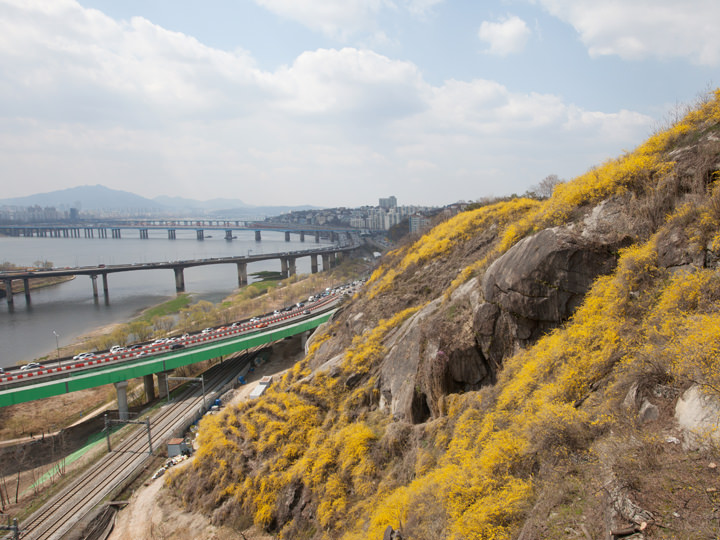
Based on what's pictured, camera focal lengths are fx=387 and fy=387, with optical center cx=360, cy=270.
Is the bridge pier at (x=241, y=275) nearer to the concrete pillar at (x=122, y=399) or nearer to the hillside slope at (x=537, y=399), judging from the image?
the concrete pillar at (x=122, y=399)

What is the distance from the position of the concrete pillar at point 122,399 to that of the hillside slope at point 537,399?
1828 cm

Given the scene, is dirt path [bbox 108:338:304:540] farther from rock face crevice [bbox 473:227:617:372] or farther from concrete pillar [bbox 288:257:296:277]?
concrete pillar [bbox 288:257:296:277]

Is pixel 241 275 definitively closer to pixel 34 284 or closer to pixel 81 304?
pixel 81 304

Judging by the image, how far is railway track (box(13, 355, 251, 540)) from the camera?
2078 cm

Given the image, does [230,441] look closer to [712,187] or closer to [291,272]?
[712,187]

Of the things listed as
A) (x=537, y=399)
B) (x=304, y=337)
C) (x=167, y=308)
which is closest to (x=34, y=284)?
(x=167, y=308)

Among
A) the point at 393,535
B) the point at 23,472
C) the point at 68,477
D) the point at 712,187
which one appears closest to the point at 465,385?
the point at 393,535

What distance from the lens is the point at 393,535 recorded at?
31.9ft

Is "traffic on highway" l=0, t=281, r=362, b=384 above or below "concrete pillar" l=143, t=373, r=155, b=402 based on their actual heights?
above

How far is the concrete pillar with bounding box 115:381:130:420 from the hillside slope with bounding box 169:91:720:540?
60.0ft

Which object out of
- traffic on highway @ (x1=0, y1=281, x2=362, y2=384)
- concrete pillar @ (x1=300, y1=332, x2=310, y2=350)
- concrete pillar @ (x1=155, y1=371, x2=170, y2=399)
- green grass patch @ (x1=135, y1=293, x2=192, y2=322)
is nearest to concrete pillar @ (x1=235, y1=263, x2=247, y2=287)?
green grass patch @ (x1=135, y1=293, x2=192, y2=322)

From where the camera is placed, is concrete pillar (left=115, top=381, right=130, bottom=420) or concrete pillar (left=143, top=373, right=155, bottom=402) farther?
concrete pillar (left=143, top=373, right=155, bottom=402)

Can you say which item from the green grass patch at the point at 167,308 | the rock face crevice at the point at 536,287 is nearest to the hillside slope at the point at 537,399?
the rock face crevice at the point at 536,287

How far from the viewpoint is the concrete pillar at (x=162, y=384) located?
3712cm
